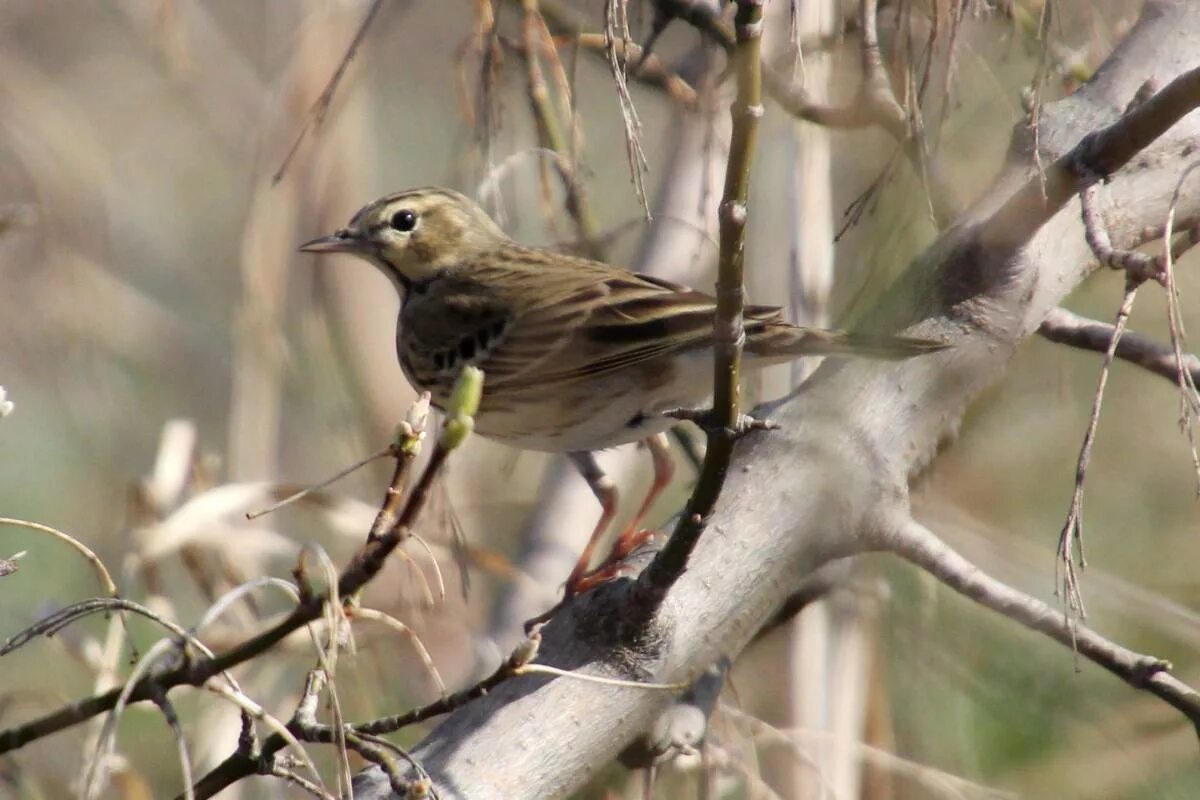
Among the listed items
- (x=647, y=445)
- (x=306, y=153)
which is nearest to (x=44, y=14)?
(x=306, y=153)

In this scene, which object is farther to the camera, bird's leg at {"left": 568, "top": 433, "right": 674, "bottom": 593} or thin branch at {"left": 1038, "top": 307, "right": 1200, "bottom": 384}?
bird's leg at {"left": 568, "top": 433, "right": 674, "bottom": 593}

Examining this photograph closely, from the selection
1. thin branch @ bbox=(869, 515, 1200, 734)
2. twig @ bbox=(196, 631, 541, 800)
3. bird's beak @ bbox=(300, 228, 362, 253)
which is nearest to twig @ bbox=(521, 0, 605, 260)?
bird's beak @ bbox=(300, 228, 362, 253)

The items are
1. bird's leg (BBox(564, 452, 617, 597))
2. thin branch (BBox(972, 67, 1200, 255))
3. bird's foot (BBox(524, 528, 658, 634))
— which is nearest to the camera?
thin branch (BBox(972, 67, 1200, 255))

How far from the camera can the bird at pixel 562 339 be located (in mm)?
3688

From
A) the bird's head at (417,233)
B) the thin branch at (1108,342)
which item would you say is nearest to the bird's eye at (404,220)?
the bird's head at (417,233)

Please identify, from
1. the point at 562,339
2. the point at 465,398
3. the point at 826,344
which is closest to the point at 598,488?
the point at 562,339

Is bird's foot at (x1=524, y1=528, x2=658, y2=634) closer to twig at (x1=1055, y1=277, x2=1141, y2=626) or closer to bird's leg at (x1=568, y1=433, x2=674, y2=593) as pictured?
bird's leg at (x1=568, y1=433, x2=674, y2=593)

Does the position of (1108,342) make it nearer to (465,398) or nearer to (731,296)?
(731,296)

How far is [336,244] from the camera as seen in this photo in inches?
181

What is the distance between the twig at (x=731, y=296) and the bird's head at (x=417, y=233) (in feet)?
8.41

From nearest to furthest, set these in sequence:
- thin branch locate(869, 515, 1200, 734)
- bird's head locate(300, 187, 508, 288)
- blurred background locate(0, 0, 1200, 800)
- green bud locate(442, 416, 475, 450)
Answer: green bud locate(442, 416, 475, 450) → thin branch locate(869, 515, 1200, 734) → blurred background locate(0, 0, 1200, 800) → bird's head locate(300, 187, 508, 288)

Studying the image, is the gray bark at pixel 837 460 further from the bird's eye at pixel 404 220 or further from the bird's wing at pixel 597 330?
the bird's eye at pixel 404 220

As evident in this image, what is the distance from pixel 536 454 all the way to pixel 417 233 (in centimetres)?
117

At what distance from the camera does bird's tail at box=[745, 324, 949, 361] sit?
9.59 ft
